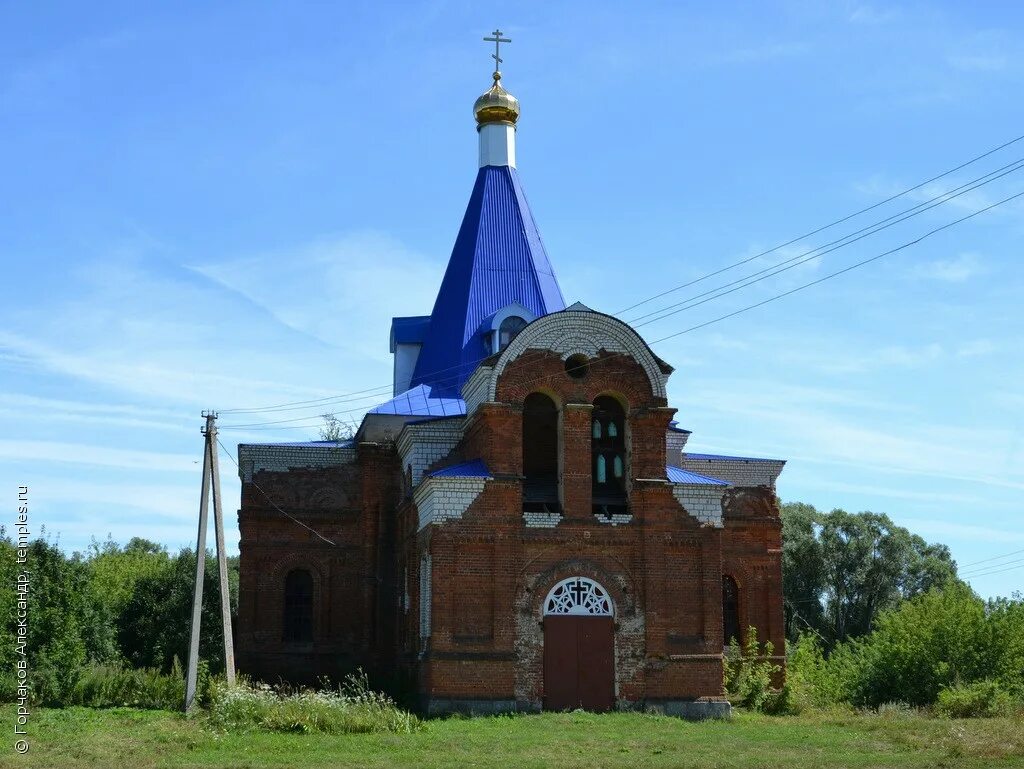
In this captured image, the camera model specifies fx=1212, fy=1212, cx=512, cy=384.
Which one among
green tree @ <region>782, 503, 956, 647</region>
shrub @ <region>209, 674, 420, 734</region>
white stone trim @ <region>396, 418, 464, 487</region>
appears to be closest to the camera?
shrub @ <region>209, 674, 420, 734</region>

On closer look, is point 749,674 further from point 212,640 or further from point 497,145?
point 212,640

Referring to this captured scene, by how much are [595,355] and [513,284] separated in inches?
236

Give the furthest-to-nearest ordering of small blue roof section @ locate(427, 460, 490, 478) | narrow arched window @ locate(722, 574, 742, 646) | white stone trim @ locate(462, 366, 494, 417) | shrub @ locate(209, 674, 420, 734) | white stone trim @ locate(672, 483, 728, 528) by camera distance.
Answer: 1. narrow arched window @ locate(722, 574, 742, 646)
2. white stone trim @ locate(462, 366, 494, 417)
3. white stone trim @ locate(672, 483, 728, 528)
4. small blue roof section @ locate(427, 460, 490, 478)
5. shrub @ locate(209, 674, 420, 734)

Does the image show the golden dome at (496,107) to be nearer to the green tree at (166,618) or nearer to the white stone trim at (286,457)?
the white stone trim at (286,457)

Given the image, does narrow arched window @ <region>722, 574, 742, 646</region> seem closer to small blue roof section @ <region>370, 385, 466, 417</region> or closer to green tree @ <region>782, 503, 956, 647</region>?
small blue roof section @ <region>370, 385, 466, 417</region>

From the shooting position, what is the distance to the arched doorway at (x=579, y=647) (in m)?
22.0

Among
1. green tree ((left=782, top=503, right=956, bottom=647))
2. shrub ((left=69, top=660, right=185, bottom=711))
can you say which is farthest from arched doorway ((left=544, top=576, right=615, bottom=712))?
green tree ((left=782, top=503, right=956, bottom=647))

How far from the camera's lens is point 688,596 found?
22781 millimetres

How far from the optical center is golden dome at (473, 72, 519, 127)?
3086cm

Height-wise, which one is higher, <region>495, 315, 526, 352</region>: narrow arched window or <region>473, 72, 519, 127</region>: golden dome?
<region>473, 72, 519, 127</region>: golden dome

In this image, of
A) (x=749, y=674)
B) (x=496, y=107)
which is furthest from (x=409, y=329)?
(x=749, y=674)

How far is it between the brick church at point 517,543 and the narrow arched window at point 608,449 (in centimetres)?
3

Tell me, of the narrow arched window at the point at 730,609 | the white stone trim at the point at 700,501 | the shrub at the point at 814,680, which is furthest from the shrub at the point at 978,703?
the narrow arched window at the point at 730,609

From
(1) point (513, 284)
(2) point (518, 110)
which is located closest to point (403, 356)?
(1) point (513, 284)
